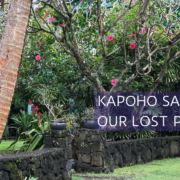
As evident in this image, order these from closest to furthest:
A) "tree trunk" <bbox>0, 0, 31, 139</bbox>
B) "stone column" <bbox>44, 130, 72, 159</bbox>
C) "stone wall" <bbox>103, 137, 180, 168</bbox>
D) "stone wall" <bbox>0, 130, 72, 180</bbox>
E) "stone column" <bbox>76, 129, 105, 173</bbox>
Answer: "tree trunk" <bbox>0, 0, 31, 139</bbox>, "stone wall" <bbox>0, 130, 72, 180</bbox>, "stone column" <bbox>44, 130, 72, 159</bbox>, "stone column" <bbox>76, 129, 105, 173</bbox>, "stone wall" <bbox>103, 137, 180, 168</bbox>

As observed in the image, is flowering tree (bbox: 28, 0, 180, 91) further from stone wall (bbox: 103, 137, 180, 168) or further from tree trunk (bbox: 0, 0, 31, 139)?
tree trunk (bbox: 0, 0, 31, 139)

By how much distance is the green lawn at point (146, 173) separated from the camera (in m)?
5.65

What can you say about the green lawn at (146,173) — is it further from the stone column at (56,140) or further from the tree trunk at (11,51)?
the tree trunk at (11,51)

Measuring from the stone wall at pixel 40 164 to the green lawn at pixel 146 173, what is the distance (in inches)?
33.3

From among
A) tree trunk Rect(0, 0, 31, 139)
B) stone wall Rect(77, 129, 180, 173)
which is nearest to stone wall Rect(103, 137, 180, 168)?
stone wall Rect(77, 129, 180, 173)

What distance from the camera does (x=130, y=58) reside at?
26.8 feet

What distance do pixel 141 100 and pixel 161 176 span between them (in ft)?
8.11

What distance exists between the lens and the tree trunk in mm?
2436

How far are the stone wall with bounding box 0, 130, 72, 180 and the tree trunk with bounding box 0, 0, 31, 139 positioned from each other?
1.50 m

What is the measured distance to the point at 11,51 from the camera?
8.21 feet

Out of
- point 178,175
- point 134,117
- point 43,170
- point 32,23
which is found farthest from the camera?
point 134,117

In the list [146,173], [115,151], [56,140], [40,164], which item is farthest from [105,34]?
[40,164]

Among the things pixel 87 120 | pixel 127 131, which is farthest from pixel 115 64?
pixel 87 120

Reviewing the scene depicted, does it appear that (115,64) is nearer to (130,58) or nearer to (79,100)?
(130,58)
